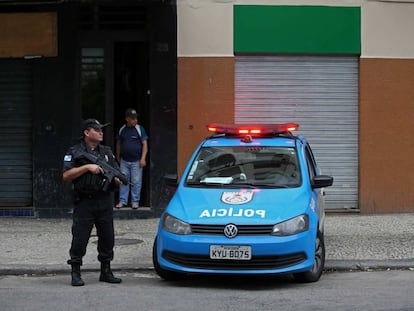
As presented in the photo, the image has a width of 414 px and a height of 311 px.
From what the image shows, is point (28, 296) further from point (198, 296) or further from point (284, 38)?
point (284, 38)

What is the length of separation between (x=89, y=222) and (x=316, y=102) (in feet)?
21.9

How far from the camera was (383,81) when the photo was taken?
42.5 ft

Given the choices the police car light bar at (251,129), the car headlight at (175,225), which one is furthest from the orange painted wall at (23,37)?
the car headlight at (175,225)

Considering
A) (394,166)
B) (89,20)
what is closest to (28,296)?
(89,20)

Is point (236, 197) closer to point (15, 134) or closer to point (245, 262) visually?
point (245, 262)

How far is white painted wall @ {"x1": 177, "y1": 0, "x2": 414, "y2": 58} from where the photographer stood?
12664 mm

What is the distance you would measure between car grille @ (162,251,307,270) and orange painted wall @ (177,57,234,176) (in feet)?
17.6

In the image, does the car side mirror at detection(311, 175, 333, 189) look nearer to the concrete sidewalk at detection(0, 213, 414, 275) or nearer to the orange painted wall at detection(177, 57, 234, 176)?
the concrete sidewalk at detection(0, 213, 414, 275)

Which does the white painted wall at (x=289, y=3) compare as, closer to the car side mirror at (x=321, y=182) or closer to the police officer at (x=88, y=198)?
the car side mirror at (x=321, y=182)

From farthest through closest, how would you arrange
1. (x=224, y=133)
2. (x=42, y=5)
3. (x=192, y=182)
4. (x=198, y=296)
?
1. (x=42, y=5)
2. (x=224, y=133)
3. (x=192, y=182)
4. (x=198, y=296)

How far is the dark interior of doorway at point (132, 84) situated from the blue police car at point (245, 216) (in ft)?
14.5

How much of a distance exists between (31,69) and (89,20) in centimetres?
142

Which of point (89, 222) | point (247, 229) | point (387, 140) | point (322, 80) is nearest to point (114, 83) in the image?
point (322, 80)

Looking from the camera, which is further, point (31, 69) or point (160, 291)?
point (31, 69)
